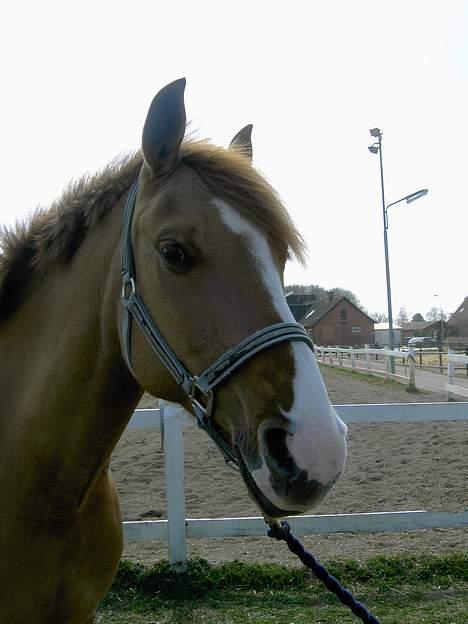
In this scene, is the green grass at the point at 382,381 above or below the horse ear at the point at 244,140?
below

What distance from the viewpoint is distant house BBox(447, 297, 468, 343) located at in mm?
49013

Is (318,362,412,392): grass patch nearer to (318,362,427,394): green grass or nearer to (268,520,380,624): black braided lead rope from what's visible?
(318,362,427,394): green grass

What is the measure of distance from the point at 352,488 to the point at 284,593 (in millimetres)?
2573

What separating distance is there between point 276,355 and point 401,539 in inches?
176

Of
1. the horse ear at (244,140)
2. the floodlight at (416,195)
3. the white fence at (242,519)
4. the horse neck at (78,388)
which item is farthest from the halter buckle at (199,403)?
the floodlight at (416,195)

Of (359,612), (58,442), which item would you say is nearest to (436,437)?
(359,612)

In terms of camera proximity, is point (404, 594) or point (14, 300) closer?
point (14, 300)

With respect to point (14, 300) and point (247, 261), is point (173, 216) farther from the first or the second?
point (14, 300)

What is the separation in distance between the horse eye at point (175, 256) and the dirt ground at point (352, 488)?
3.77 meters

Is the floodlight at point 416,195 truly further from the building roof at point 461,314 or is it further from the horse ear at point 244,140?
the building roof at point 461,314

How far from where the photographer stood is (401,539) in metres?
5.27

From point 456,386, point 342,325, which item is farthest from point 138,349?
point 342,325

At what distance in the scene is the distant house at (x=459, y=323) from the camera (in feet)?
161

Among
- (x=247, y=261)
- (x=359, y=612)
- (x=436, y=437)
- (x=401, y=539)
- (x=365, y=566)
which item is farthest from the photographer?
(x=436, y=437)
